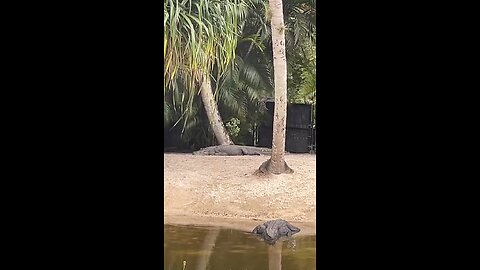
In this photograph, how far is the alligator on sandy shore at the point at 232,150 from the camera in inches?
134

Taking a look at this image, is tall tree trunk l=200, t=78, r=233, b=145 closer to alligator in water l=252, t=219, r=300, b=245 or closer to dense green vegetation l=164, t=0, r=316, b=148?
A: dense green vegetation l=164, t=0, r=316, b=148

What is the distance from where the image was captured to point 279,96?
340cm

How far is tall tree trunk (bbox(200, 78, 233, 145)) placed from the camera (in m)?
3.38

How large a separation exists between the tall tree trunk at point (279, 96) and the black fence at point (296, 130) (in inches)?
1.2

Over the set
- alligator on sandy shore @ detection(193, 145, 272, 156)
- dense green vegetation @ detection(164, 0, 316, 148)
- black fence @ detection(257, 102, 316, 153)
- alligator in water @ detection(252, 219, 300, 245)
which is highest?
dense green vegetation @ detection(164, 0, 316, 148)

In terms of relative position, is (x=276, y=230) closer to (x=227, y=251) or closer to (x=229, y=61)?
(x=227, y=251)

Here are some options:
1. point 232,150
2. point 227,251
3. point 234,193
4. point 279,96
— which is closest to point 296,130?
point 279,96

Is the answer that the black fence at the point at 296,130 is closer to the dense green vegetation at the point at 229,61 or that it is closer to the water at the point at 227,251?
the dense green vegetation at the point at 229,61

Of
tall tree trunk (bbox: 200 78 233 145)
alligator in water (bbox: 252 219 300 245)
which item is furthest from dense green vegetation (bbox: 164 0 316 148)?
alligator in water (bbox: 252 219 300 245)

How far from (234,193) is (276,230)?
293 millimetres

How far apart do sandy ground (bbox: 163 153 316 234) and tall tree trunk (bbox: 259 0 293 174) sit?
42mm
